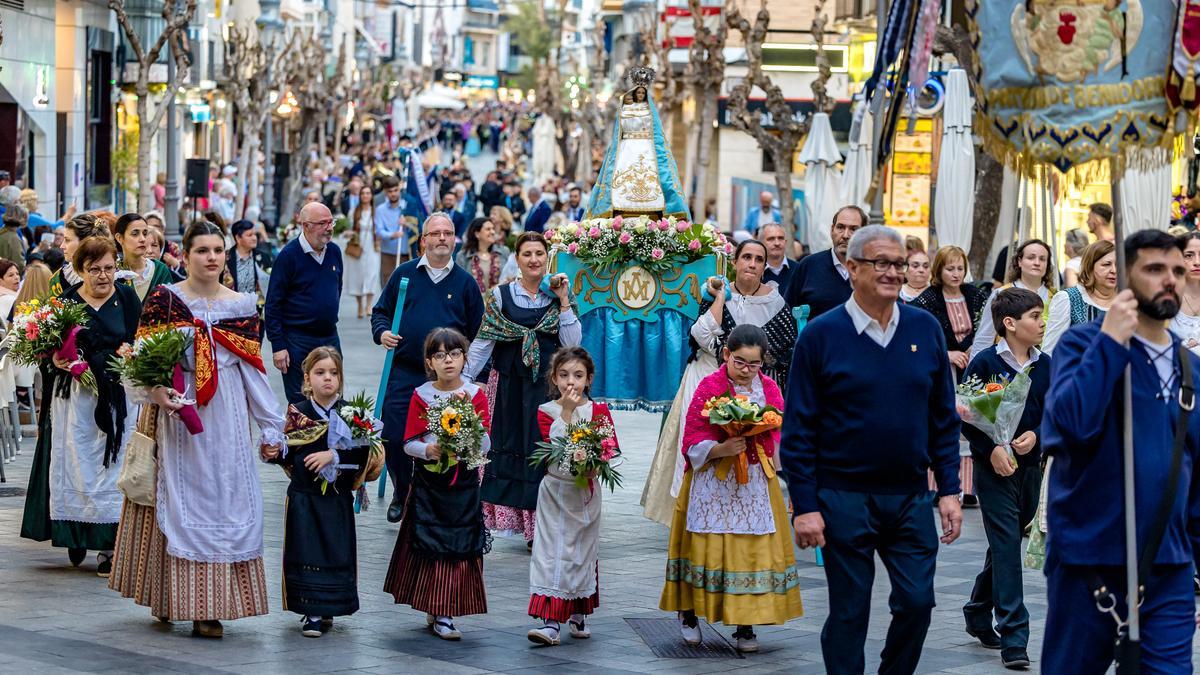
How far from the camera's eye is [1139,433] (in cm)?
608

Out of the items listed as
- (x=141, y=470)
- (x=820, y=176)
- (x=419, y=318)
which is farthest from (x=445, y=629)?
(x=820, y=176)

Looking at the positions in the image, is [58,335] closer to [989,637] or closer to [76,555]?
[76,555]

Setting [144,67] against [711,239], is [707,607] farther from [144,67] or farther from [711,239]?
[144,67]

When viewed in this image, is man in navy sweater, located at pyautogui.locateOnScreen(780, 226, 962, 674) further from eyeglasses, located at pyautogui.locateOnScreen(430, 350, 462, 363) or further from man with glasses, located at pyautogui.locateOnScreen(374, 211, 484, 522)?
man with glasses, located at pyautogui.locateOnScreen(374, 211, 484, 522)

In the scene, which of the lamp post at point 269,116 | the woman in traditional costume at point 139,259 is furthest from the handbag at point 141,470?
the lamp post at point 269,116

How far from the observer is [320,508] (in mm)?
9086

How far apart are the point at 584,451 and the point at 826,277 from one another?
3410 millimetres

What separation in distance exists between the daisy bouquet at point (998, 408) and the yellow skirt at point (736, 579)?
0.95 meters

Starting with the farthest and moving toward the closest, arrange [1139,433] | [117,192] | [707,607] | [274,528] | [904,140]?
[117,192]
[904,140]
[274,528]
[707,607]
[1139,433]

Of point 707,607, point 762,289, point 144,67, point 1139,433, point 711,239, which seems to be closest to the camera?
point 1139,433

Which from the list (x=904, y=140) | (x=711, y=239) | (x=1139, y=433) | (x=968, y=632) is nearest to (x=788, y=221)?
(x=904, y=140)

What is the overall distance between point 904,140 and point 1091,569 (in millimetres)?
26675

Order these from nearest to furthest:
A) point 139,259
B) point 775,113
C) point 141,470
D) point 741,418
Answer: point 741,418, point 141,470, point 139,259, point 775,113

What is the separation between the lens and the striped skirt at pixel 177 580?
891cm
